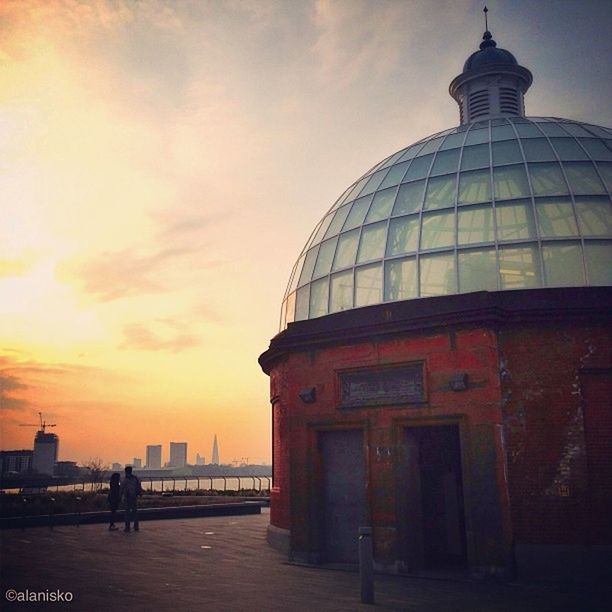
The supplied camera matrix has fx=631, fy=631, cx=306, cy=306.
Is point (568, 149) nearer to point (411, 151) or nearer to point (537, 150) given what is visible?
Answer: point (537, 150)

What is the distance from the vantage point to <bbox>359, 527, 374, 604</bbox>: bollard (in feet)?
34.5

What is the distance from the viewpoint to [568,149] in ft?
59.8

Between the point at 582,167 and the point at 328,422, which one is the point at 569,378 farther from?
the point at 582,167

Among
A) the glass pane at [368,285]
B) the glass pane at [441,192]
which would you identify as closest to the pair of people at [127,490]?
the glass pane at [368,285]

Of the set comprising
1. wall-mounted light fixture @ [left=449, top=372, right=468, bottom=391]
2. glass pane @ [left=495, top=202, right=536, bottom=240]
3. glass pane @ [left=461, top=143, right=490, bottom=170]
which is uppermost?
glass pane @ [left=461, top=143, right=490, bottom=170]

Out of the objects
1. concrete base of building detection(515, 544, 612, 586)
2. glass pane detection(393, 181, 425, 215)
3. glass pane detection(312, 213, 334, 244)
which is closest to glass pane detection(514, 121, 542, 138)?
glass pane detection(393, 181, 425, 215)


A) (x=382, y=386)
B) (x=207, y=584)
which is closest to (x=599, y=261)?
(x=382, y=386)

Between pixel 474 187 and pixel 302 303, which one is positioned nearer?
pixel 474 187

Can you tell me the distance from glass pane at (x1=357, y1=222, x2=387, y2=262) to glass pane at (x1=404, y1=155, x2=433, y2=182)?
80.5 inches

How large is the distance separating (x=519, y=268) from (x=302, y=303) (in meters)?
7.15

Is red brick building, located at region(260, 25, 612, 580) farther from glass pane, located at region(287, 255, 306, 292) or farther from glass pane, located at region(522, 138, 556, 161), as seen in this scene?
glass pane, located at region(287, 255, 306, 292)

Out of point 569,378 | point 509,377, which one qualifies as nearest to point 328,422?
point 509,377

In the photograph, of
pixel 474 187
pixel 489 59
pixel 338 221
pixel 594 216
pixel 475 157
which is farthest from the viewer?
pixel 489 59

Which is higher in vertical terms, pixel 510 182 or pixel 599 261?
pixel 510 182
